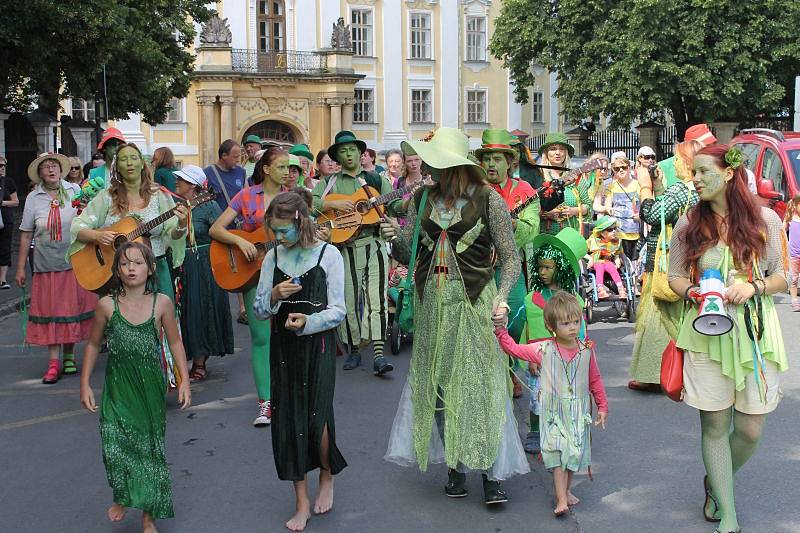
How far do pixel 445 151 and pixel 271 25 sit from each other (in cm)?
4633

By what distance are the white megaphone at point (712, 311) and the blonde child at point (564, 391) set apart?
0.81m

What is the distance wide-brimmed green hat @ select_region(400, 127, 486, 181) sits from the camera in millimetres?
5770

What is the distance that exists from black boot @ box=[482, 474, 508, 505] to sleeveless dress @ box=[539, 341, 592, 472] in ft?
0.96

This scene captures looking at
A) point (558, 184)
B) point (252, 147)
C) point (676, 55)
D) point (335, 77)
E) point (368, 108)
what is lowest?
point (558, 184)

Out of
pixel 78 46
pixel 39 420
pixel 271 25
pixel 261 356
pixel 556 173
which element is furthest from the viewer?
pixel 271 25

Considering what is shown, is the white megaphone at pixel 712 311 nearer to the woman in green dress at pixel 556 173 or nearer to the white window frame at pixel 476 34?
the woman in green dress at pixel 556 173

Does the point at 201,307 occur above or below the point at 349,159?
below

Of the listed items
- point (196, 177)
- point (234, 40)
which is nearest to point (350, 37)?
point (234, 40)

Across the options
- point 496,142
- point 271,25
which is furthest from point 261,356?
point 271,25

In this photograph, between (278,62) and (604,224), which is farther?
(278,62)

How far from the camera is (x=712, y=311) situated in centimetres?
513

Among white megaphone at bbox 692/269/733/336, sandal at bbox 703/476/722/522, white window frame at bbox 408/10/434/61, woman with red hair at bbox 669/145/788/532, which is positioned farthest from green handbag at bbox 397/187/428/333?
white window frame at bbox 408/10/434/61

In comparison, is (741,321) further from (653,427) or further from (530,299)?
(653,427)

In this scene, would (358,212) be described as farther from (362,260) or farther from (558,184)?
(558,184)
